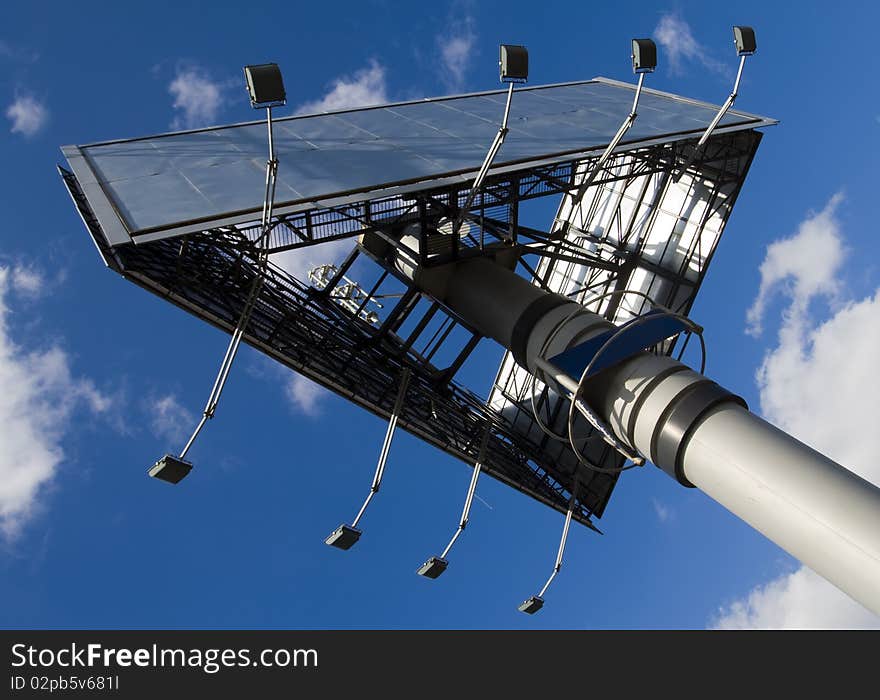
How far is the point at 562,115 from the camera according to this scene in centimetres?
2825

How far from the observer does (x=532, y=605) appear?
26844 mm

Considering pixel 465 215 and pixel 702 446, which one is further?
pixel 465 215

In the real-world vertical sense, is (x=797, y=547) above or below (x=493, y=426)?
below

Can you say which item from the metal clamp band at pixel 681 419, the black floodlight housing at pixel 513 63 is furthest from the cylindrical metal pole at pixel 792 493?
the black floodlight housing at pixel 513 63

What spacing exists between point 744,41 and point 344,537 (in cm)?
1548

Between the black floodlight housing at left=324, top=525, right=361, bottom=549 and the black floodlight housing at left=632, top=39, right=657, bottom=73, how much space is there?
40.2ft

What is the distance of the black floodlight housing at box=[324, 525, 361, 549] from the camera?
65.8 ft

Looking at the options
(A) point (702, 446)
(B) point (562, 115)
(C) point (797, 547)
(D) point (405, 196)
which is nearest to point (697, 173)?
(B) point (562, 115)

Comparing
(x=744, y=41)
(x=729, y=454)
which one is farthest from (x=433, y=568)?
(x=744, y=41)

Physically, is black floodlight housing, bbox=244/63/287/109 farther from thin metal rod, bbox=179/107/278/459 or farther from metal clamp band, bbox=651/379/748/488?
metal clamp band, bbox=651/379/748/488

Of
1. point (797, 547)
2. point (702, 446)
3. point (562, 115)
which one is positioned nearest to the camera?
point (797, 547)

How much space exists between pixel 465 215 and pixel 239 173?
5852 millimetres

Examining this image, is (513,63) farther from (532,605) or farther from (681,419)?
(532,605)

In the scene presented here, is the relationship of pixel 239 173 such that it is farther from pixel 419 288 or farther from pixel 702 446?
pixel 702 446
